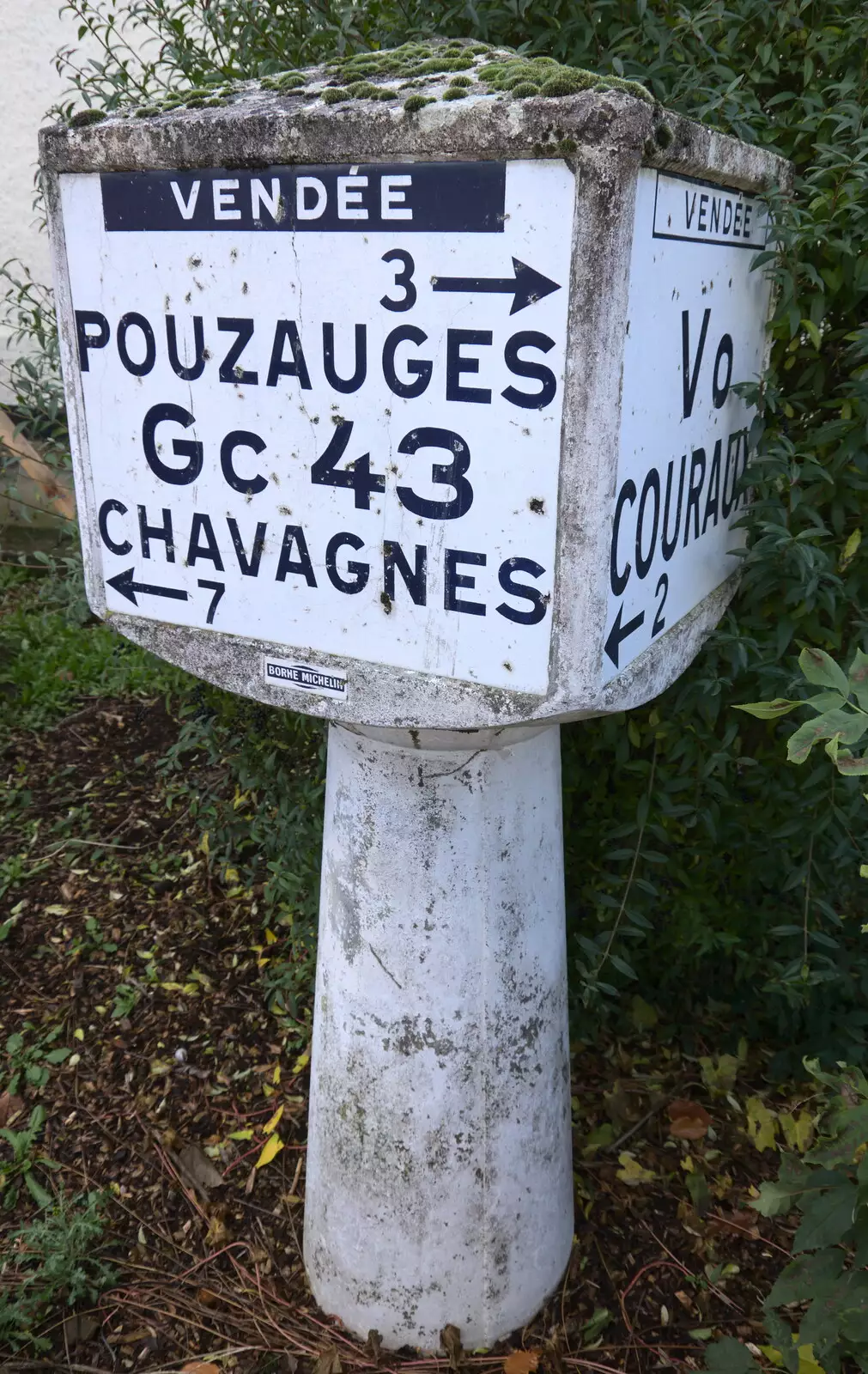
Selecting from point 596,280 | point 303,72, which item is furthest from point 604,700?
point 303,72

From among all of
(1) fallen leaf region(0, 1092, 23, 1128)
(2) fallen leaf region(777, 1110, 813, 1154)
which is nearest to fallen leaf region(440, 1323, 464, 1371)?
Answer: (2) fallen leaf region(777, 1110, 813, 1154)

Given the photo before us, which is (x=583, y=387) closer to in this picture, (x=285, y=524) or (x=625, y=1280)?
(x=285, y=524)

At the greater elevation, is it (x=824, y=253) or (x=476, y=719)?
(x=824, y=253)

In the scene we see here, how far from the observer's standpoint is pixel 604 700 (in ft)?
4.27

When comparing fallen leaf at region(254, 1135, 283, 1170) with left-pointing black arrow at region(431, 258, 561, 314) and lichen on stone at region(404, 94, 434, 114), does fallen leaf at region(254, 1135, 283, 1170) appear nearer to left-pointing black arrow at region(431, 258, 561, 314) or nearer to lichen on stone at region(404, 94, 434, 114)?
left-pointing black arrow at region(431, 258, 561, 314)

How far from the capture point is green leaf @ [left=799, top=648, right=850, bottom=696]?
42.4 inches

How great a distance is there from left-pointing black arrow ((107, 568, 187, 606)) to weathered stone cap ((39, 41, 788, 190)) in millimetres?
543

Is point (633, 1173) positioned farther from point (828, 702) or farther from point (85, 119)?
point (85, 119)

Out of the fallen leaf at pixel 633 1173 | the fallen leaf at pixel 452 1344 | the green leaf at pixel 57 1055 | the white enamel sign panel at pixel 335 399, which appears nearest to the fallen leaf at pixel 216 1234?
the fallen leaf at pixel 452 1344

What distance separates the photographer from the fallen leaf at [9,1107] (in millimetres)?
2432

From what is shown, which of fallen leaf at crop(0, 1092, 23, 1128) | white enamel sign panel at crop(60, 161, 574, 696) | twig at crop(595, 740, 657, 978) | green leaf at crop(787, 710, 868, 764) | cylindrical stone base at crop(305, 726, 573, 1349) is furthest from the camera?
fallen leaf at crop(0, 1092, 23, 1128)

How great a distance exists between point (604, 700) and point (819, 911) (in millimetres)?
1178

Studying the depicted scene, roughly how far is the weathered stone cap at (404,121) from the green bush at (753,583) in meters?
0.34

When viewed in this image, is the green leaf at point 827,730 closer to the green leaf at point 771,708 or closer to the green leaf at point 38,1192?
the green leaf at point 771,708
